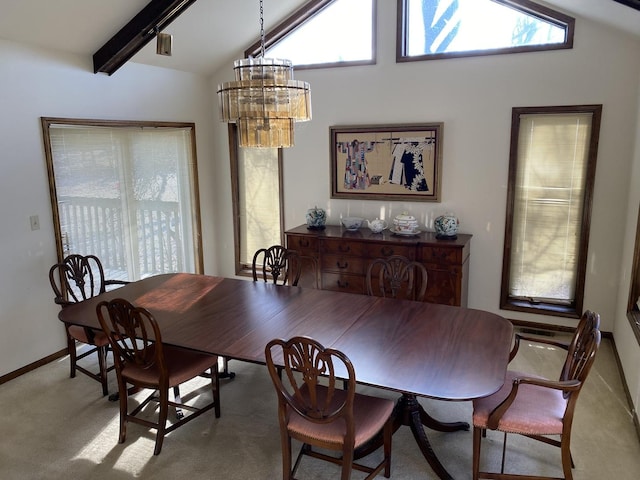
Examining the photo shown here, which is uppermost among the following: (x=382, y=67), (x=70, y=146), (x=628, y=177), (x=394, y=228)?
(x=382, y=67)

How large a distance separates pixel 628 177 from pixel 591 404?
5.94ft

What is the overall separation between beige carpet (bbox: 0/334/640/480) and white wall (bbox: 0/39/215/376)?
1.54 feet

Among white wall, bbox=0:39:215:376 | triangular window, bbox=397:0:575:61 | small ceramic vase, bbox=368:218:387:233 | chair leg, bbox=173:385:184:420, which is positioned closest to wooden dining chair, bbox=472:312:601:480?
chair leg, bbox=173:385:184:420

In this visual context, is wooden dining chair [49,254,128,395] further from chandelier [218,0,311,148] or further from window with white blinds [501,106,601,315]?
window with white blinds [501,106,601,315]

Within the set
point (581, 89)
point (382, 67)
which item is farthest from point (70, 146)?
point (581, 89)

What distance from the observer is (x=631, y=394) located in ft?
10.1

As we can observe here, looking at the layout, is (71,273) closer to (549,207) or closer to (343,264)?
(343,264)

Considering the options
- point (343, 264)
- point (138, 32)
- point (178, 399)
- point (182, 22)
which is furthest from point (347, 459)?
point (182, 22)

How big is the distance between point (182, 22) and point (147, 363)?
284 centimetres

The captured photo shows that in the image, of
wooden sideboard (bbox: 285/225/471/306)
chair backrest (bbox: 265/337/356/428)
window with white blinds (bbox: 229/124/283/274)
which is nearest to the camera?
chair backrest (bbox: 265/337/356/428)

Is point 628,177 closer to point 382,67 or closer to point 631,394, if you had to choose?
point 631,394

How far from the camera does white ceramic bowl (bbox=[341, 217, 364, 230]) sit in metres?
4.64

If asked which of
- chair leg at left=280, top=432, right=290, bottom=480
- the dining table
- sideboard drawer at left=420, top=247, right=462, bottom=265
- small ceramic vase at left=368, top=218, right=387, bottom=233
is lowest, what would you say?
chair leg at left=280, top=432, right=290, bottom=480

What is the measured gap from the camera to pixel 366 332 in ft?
8.52
